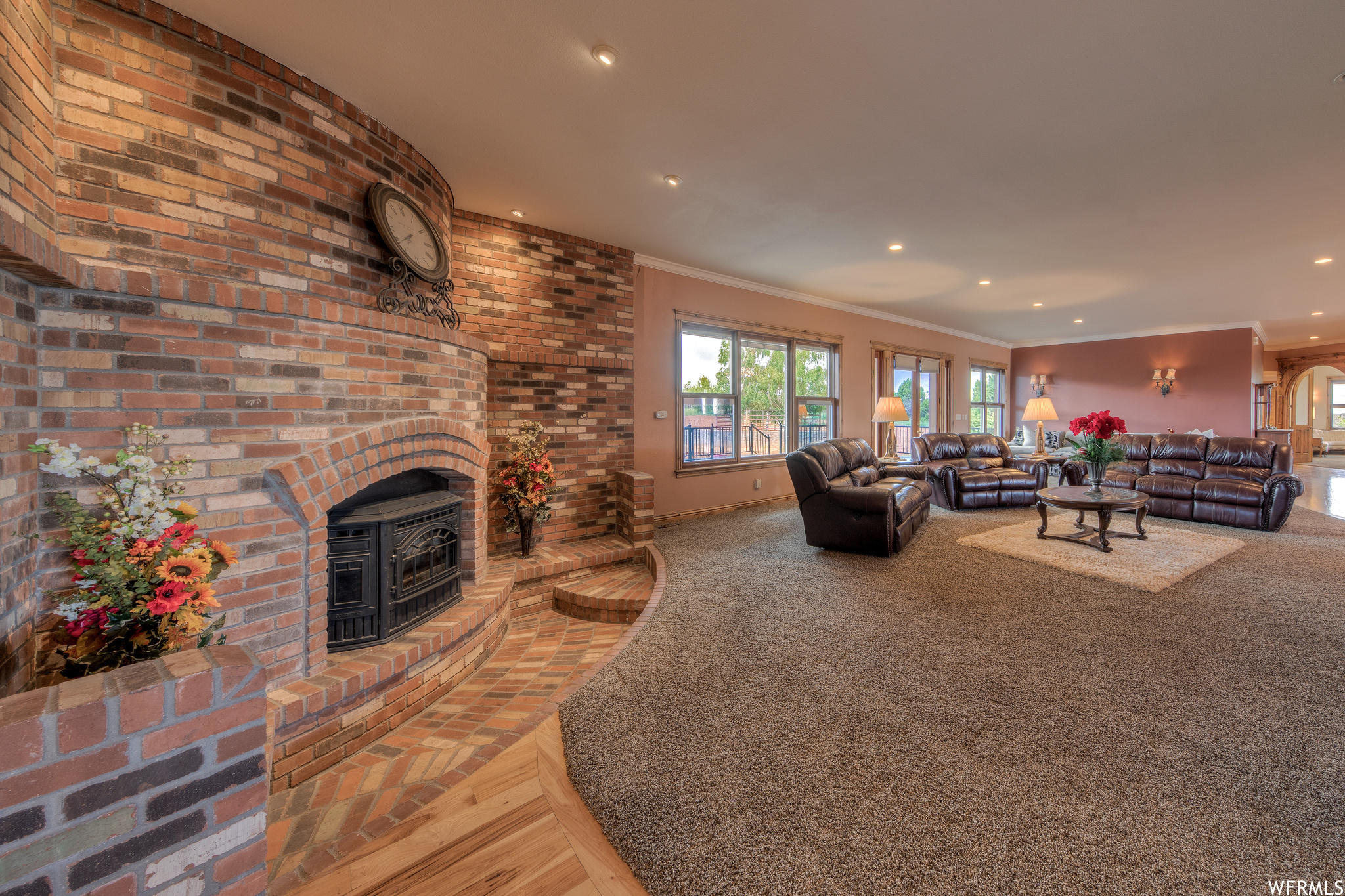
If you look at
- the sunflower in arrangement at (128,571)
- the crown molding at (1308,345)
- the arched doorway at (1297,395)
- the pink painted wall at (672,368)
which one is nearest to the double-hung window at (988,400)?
the pink painted wall at (672,368)

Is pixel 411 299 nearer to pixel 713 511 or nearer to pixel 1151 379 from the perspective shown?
pixel 713 511

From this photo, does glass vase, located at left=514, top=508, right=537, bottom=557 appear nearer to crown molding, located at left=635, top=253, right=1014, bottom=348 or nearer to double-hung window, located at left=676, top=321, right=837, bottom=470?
double-hung window, located at left=676, top=321, right=837, bottom=470

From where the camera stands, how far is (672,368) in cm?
516

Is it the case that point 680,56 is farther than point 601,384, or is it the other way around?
point 601,384

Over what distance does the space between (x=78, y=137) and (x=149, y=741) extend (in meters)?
2.00

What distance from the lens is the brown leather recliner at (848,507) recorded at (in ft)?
12.8

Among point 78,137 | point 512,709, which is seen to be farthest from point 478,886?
point 78,137

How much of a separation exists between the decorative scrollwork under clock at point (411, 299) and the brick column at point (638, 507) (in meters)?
1.82

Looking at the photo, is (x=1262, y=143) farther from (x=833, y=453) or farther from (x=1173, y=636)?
(x=833, y=453)

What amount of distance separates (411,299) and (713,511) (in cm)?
377

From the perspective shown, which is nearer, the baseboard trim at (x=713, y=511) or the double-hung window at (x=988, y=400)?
the baseboard trim at (x=713, y=511)

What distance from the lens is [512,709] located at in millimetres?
2361

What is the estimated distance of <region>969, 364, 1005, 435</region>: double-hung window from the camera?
9750mm

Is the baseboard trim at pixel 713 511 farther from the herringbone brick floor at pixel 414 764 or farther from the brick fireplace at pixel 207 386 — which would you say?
the brick fireplace at pixel 207 386
